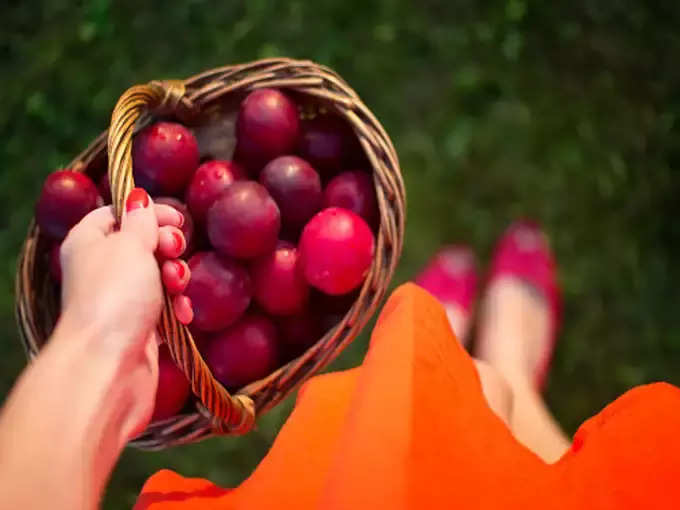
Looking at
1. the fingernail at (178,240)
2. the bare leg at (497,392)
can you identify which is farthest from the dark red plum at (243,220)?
the bare leg at (497,392)

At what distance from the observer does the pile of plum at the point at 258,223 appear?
0.76 metres

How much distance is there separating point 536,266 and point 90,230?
0.85 metres

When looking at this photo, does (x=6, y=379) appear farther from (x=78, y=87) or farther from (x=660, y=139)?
(x=660, y=139)

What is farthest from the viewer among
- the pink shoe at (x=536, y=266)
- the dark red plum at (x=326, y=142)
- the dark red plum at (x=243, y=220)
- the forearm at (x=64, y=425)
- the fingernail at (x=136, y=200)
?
the pink shoe at (x=536, y=266)

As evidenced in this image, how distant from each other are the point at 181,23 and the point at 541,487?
3.61ft

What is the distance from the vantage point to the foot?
1.15 metres

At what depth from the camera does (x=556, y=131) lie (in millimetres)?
1214

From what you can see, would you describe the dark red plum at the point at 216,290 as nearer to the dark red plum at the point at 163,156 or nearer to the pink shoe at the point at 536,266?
the dark red plum at the point at 163,156

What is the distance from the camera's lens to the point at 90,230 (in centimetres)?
62

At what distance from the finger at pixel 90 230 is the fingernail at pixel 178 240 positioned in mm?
65

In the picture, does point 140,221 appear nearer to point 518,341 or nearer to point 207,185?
point 207,185

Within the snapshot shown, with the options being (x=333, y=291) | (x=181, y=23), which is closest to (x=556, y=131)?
(x=333, y=291)

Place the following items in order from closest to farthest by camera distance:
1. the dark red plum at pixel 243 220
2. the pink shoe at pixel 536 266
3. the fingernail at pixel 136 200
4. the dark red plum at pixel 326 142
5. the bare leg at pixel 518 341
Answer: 1. the fingernail at pixel 136 200
2. the dark red plum at pixel 243 220
3. the dark red plum at pixel 326 142
4. the bare leg at pixel 518 341
5. the pink shoe at pixel 536 266

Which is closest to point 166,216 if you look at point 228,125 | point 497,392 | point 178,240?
point 178,240
